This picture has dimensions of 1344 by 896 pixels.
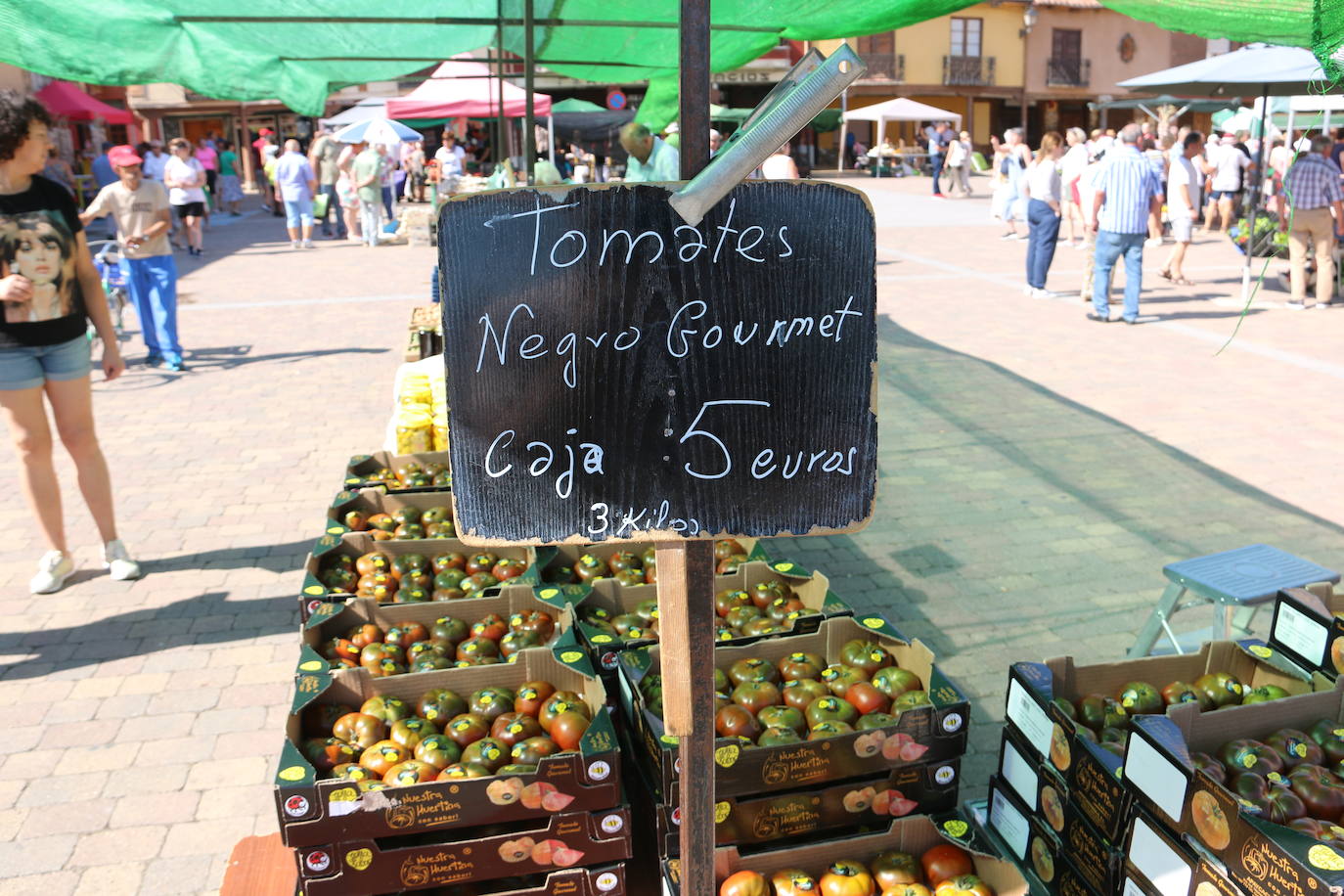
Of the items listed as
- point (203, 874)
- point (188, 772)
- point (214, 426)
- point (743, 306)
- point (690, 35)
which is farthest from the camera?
point (214, 426)

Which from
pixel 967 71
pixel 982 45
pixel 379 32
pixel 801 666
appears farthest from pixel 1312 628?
pixel 982 45

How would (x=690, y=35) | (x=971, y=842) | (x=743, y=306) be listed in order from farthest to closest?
(x=971, y=842), (x=743, y=306), (x=690, y=35)

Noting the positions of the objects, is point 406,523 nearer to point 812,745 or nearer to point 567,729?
point 567,729

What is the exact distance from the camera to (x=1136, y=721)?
228 cm

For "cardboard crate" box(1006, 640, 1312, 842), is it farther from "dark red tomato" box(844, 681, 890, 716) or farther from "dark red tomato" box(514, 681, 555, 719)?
"dark red tomato" box(514, 681, 555, 719)

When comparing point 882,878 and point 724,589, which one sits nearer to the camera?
point 882,878

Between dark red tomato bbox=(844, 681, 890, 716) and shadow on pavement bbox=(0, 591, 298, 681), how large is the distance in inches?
109

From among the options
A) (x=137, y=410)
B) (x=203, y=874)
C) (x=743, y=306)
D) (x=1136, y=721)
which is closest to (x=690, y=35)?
(x=743, y=306)

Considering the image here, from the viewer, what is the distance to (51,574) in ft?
15.9

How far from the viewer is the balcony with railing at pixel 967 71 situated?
44.2 metres

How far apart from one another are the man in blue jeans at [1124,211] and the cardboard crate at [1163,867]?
329 inches

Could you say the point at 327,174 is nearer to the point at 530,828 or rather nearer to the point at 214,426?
the point at 214,426

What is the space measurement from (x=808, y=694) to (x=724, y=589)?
82 cm

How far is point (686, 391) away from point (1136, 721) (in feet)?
4.53
